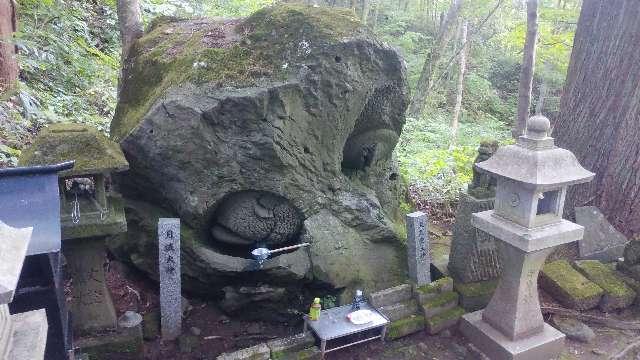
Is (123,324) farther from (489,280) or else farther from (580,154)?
(580,154)

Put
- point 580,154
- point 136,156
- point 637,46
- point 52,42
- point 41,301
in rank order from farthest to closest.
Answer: point 52,42, point 580,154, point 637,46, point 136,156, point 41,301

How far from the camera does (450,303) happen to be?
5316 millimetres

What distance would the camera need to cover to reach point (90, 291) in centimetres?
430

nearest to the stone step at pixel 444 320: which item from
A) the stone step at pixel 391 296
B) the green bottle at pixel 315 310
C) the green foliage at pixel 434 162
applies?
the stone step at pixel 391 296

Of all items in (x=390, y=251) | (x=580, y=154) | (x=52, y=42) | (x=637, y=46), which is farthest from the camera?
(x=52, y=42)

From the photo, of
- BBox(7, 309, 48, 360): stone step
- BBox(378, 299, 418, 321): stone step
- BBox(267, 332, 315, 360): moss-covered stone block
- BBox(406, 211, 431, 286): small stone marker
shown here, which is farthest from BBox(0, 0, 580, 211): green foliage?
BBox(7, 309, 48, 360): stone step

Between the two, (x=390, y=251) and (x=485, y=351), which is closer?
(x=485, y=351)

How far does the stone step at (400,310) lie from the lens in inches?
199

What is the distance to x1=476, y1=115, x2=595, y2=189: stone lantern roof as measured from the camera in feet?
13.7

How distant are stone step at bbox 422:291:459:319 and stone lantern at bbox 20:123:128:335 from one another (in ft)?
11.4

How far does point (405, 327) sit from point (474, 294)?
39.7 inches

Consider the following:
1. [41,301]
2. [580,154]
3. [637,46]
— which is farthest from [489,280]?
[41,301]

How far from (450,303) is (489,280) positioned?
65 cm

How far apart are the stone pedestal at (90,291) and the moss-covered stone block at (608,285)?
5.99 metres
